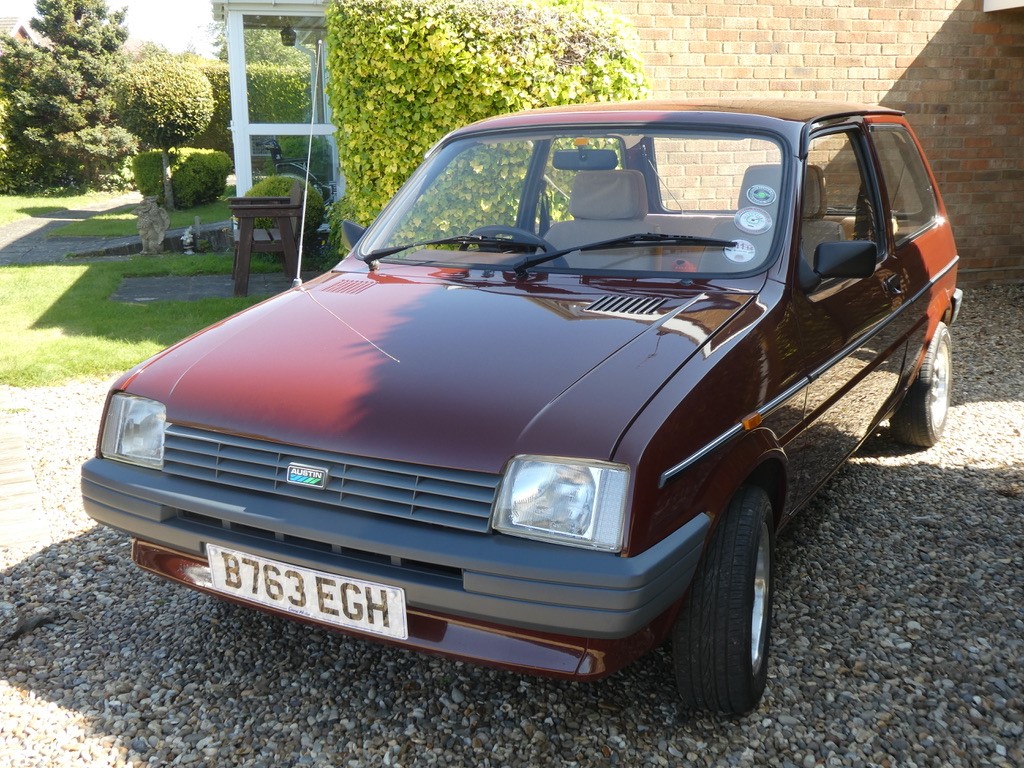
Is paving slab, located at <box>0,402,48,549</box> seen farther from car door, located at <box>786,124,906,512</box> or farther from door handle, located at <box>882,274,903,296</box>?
door handle, located at <box>882,274,903,296</box>

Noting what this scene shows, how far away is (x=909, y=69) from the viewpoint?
31.9ft

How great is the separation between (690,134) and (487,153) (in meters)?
Answer: 0.86

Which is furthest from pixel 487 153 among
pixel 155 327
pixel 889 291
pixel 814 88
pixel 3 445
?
pixel 814 88

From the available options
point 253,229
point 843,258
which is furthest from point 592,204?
point 253,229

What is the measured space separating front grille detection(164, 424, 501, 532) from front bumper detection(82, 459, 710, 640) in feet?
0.10

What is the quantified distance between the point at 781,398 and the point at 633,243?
788mm

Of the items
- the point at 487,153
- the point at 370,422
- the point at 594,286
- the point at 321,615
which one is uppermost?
the point at 487,153

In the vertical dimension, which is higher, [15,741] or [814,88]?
[814,88]

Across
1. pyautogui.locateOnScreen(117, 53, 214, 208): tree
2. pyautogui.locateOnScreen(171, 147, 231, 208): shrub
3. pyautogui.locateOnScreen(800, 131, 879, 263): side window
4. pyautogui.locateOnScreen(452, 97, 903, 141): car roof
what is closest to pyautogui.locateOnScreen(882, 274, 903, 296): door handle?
pyautogui.locateOnScreen(800, 131, 879, 263): side window

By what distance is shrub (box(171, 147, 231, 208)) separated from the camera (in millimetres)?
20234

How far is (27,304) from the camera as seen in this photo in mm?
9305

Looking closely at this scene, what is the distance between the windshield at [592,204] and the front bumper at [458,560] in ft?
3.93

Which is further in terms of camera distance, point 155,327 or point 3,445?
point 155,327

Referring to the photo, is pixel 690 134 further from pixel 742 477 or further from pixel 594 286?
pixel 742 477
